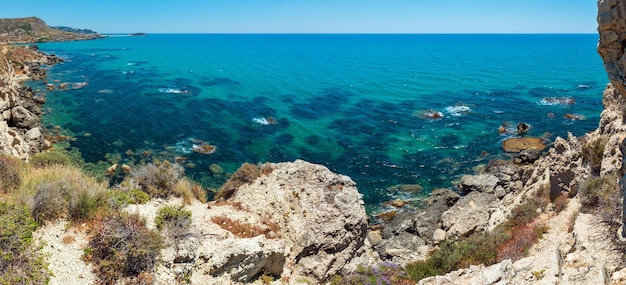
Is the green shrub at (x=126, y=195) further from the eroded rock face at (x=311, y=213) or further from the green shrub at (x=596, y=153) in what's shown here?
the green shrub at (x=596, y=153)

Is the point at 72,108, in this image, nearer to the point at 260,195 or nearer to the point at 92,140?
the point at 92,140

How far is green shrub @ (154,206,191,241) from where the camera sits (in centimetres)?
1485

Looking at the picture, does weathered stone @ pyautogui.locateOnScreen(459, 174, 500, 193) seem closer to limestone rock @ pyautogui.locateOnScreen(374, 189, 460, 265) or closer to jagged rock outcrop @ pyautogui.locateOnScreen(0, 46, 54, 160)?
limestone rock @ pyautogui.locateOnScreen(374, 189, 460, 265)

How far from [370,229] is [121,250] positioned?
17.9m

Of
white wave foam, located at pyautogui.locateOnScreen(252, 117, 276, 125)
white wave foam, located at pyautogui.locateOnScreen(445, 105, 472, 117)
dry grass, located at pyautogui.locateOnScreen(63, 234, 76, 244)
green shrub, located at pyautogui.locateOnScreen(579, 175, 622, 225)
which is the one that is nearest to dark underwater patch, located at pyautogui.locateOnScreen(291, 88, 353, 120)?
white wave foam, located at pyautogui.locateOnScreen(252, 117, 276, 125)

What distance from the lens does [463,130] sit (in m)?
47.9

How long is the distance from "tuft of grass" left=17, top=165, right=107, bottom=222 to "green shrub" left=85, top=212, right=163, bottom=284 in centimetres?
119

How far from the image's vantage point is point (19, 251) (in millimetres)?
11516

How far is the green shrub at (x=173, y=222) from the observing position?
14.8 m

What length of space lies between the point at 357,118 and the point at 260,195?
1384 inches

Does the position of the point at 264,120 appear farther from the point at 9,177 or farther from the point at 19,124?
the point at 9,177

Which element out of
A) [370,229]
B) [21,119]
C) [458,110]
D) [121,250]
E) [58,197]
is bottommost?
[370,229]

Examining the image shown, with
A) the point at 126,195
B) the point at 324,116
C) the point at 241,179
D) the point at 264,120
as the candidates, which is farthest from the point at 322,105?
the point at 126,195

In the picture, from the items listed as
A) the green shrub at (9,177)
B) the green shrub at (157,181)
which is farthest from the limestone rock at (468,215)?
the green shrub at (9,177)
